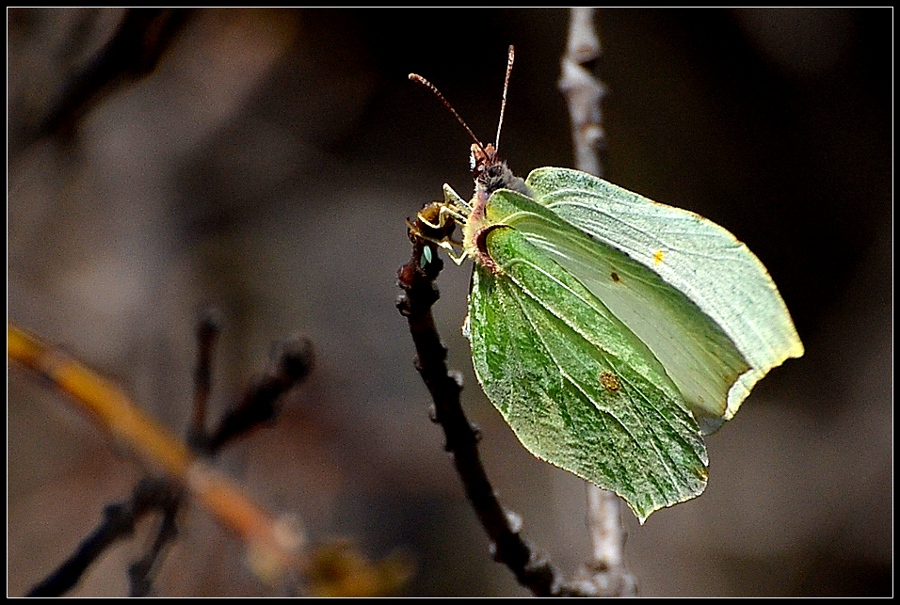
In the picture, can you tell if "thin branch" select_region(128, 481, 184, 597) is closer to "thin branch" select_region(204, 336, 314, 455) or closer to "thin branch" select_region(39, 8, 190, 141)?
"thin branch" select_region(204, 336, 314, 455)

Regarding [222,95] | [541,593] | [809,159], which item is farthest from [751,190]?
[541,593]

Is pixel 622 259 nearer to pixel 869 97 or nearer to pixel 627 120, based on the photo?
pixel 627 120

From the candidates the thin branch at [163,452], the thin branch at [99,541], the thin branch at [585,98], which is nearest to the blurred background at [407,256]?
the thin branch at [163,452]

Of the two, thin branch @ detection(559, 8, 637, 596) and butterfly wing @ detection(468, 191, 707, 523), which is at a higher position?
thin branch @ detection(559, 8, 637, 596)

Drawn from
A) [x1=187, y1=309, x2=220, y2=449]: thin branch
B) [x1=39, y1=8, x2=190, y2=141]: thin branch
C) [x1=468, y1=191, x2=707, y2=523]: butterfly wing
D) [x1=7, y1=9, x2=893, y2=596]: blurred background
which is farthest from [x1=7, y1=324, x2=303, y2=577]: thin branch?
[x1=7, y1=9, x2=893, y2=596]: blurred background

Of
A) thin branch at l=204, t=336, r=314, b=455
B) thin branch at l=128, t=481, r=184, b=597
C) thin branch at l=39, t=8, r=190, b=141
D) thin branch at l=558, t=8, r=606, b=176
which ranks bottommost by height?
thin branch at l=128, t=481, r=184, b=597

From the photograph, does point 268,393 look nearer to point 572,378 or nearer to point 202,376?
point 202,376

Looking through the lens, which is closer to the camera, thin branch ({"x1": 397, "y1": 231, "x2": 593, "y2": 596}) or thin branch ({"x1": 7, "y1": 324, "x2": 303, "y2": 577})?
thin branch ({"x1": 397, "y1": 231, "x2": 593, "y2": 596})

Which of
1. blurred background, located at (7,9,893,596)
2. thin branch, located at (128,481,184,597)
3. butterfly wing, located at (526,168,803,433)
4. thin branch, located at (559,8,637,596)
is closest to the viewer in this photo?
butterfly wing, located at (526,168,803,433)
